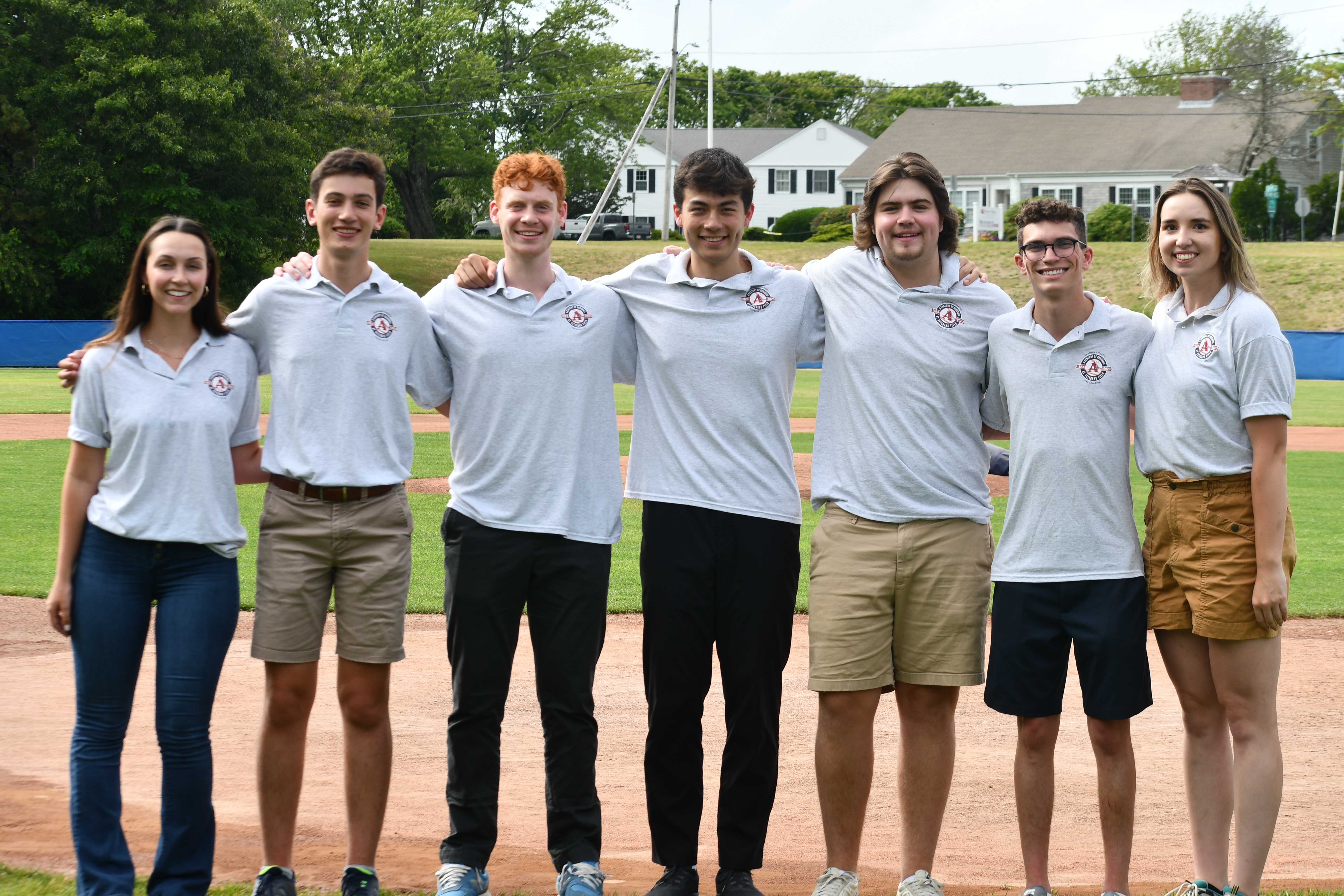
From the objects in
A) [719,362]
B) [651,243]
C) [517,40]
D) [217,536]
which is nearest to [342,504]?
[217,536]

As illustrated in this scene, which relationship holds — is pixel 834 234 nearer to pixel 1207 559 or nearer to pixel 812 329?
pixel 812 329

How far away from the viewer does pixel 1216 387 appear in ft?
13.4

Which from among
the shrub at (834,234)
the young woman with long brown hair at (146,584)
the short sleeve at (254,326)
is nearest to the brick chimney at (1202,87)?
the shrub at (834,234)

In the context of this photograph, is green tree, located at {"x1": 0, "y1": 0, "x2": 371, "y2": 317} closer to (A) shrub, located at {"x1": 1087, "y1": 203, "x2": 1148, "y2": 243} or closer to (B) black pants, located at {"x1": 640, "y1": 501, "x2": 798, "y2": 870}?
(A) shrub, located at {"x1": 1087, "y1": 203, "x2": 1148, "y2": 243}

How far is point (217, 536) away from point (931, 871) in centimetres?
293

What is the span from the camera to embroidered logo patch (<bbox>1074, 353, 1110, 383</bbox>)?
167 inches

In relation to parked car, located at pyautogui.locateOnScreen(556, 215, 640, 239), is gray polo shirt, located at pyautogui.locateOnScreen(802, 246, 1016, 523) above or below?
below

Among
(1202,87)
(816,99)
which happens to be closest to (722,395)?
(1202,87)

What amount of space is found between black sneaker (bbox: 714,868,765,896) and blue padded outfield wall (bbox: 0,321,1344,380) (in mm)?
31824

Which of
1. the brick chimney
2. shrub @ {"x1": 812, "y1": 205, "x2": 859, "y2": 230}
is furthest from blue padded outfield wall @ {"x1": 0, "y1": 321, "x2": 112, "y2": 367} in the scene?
the brick chimney

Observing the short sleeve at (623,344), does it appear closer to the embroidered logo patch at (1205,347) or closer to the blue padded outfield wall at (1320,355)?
the embroidered logo patch at (1205,347)

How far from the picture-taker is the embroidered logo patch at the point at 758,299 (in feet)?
14.6

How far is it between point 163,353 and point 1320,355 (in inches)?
1351

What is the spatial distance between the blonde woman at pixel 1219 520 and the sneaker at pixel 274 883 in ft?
10.0
